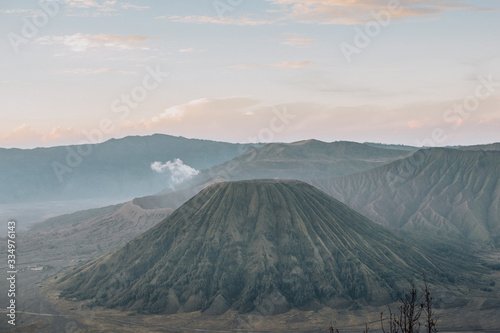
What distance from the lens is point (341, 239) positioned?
529 feet

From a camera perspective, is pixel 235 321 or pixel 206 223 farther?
pixel 206 223

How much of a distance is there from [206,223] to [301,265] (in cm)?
3485

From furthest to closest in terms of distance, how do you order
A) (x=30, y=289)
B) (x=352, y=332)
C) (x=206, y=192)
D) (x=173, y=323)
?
(x=206, y=192), (x=30, y=289), (x=173, y=323), (x=352, y=332)

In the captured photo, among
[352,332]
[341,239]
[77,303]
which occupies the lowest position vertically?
[352,332]

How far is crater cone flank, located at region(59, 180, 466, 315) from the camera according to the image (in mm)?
138375

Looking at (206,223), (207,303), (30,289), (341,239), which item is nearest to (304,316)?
(207,303)

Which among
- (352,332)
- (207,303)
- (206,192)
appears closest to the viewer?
(352,332)

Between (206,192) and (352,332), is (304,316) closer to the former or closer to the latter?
(352,332)

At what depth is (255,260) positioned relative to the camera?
14950 centimetres

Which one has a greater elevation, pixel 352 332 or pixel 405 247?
pixel 405 247

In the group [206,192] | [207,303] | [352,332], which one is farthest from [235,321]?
[206,192]

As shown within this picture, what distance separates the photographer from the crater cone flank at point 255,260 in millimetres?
138375

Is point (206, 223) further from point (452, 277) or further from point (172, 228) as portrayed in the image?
point (452, 277)

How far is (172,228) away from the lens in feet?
557
